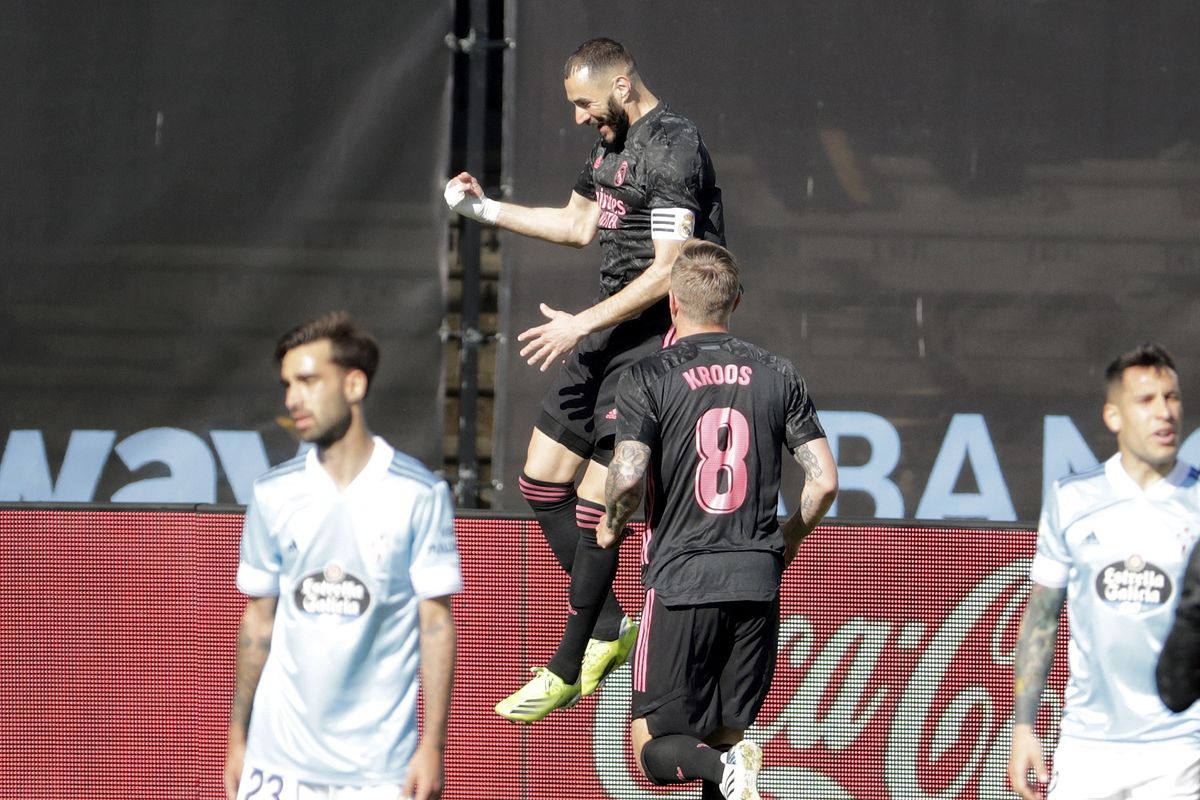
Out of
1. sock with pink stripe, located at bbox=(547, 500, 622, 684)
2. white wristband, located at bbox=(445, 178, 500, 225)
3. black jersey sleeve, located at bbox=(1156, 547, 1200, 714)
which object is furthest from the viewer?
white wristband, located at bbox=(445, 178, 500, 225)

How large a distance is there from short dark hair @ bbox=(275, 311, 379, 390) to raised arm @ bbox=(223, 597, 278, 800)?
1.89 ft

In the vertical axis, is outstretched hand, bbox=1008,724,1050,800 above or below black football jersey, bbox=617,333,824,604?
below

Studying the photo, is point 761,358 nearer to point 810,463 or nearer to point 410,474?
point 810,463

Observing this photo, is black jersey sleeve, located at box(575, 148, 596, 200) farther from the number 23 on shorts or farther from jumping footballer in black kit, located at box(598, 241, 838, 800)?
the number 23 on shorts

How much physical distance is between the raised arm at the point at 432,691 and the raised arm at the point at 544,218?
2.50m

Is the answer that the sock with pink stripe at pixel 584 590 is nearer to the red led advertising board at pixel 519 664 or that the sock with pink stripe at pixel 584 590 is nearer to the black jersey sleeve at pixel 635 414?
the red led advertising board at pixel 519 664

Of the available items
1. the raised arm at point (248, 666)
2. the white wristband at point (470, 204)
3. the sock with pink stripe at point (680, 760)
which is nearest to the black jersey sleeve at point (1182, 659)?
the sock with pink stripe at point (680, 760)

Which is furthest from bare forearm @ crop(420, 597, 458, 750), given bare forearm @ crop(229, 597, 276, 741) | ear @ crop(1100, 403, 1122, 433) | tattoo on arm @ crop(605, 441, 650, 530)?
ear @ crop(1100, 403, 1122, 433)

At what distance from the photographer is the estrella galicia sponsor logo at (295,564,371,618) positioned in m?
3.67

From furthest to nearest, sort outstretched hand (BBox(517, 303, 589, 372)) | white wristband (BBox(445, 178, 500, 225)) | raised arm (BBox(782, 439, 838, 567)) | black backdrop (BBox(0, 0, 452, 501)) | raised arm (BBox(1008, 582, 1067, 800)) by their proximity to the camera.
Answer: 1. black backdrop (BBox(0, 0, 452, 501))
2. white wristband (BBox(445, 178, 500, 225))
3. outstretched hand (BBox(517, 303, 589, 372))
4. raised arm (BBox(782, 439, 838, 567))
5. raised arm (BBox(1008, 582, 1067, 800))

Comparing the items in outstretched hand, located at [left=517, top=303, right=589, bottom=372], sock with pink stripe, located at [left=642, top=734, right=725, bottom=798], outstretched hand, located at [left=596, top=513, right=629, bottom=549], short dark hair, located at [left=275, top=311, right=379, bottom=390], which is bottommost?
sock with pink stripe, located at [left=642, top=734, right=725, bottom=798]

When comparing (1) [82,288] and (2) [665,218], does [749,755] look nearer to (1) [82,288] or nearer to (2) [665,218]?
(2) [665,218]

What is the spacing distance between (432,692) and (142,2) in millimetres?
4523

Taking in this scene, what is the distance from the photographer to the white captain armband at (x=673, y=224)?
530 cm
